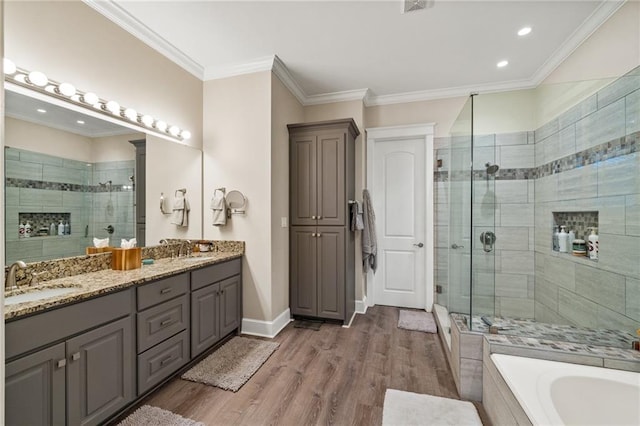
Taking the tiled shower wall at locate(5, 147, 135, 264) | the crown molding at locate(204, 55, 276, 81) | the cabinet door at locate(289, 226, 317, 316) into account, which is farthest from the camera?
the cabinet door at locate(289, 226, 317, 316)

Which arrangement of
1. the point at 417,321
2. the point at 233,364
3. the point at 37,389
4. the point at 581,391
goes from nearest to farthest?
the point at 37,389 → the point at 581,391 → the point at 233,364 → the point at 417,321

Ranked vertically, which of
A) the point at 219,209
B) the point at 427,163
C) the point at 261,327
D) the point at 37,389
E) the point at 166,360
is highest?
the point at 427,163

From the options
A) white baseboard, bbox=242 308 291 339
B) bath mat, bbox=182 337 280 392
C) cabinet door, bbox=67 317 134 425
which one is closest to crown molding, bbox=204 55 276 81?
cabinet door, bbox=67 317 134 425

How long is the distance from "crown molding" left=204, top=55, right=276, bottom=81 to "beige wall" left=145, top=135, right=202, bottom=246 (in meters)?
0.82

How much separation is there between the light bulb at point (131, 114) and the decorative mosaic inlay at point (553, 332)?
2997 mm

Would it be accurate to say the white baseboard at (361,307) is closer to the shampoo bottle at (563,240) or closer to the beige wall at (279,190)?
the beige wall at (279,190)

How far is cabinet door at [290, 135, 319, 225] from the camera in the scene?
3131mm

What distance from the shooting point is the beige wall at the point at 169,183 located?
2494 millimetres

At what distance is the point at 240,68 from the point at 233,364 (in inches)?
108

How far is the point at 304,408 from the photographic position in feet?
5.92

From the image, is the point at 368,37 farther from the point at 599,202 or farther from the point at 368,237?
the point at 599,202

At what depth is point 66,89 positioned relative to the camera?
182 cm

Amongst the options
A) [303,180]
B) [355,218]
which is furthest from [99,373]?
[355,218]

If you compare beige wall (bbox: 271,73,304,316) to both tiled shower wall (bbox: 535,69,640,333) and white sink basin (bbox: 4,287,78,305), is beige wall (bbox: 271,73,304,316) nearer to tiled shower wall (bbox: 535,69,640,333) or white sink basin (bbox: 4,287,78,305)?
white sink basin (bbox: 4,287,78,305)
